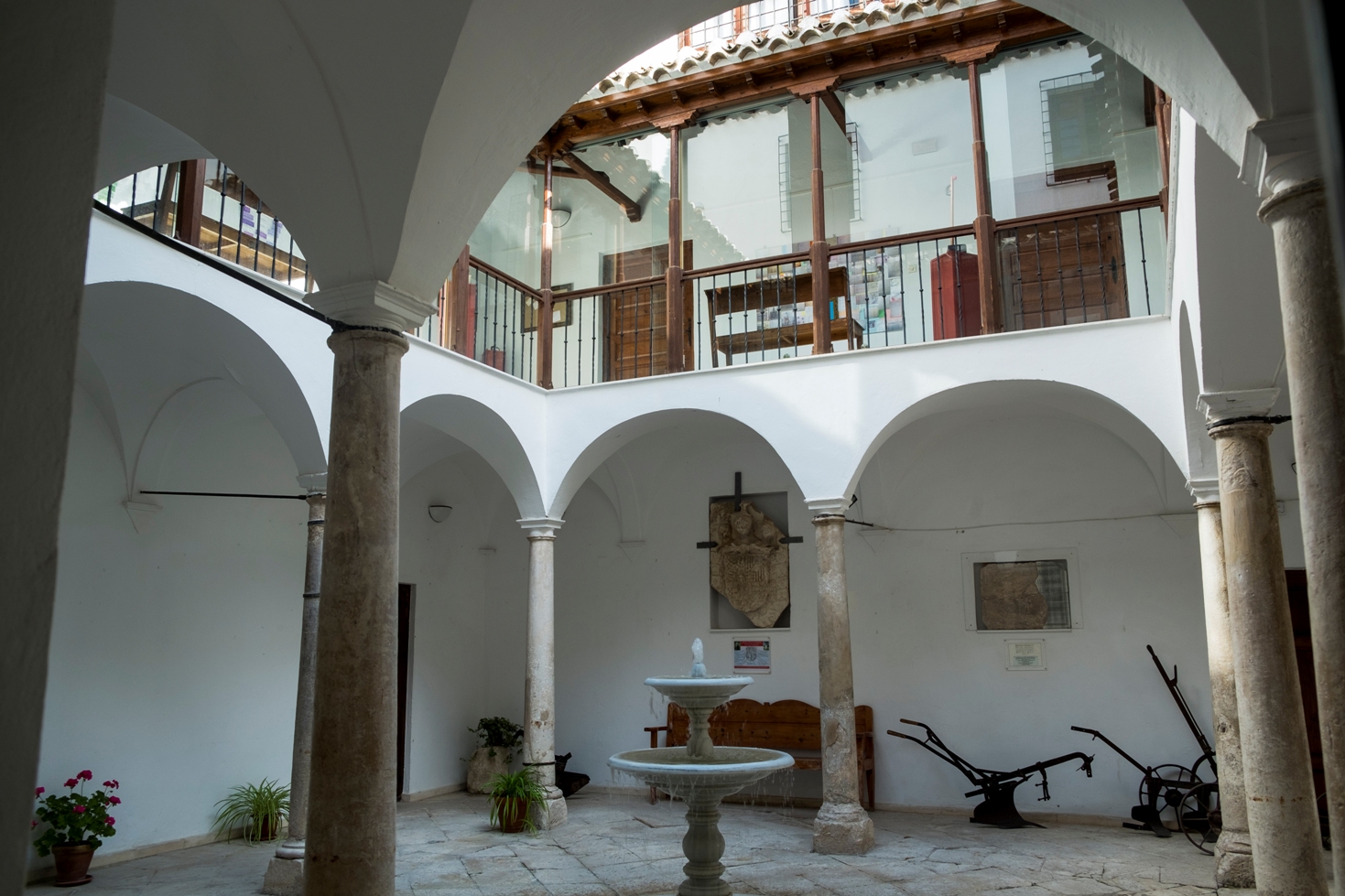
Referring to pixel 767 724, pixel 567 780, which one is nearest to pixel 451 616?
pixel 567 780

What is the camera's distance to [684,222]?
505 inches

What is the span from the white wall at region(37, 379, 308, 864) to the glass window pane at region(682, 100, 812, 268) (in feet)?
18.9

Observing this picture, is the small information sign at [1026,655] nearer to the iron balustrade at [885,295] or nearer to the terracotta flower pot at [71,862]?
the iron balustrade at [885,295]

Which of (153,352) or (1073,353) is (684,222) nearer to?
(1073,353)

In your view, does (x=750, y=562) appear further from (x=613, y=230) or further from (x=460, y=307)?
(x=613, y=230)

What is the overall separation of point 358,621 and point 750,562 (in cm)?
791

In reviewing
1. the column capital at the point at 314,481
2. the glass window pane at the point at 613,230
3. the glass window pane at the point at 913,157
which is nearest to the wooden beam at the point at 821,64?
the glass window pane at the point at 913,157

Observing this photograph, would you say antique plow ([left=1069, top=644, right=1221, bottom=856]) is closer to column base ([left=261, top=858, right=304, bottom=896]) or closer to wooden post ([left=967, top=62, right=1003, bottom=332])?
wooden post ([left=967, top=62, right=1003, bottom=332])

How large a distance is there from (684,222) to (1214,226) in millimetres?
8435

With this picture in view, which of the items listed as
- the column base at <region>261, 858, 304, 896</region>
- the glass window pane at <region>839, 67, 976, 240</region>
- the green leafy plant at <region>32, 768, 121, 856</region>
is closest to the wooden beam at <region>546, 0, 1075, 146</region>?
the glass window pane at <region>839, 67, 976, 240</region>

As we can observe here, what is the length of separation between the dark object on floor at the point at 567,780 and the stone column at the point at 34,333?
995 cm

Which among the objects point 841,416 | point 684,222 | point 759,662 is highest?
point 684,222

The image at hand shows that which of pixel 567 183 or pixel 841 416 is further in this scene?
pixel 567 183

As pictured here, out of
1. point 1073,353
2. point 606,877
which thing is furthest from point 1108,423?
point 606,877
